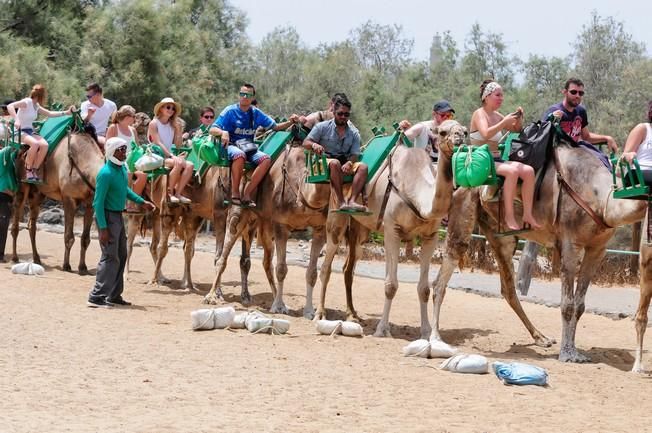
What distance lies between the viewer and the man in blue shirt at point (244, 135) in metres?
13.2

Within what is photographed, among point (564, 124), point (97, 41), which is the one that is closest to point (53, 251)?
point (564, 124)

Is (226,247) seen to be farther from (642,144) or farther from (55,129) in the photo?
(642,144)

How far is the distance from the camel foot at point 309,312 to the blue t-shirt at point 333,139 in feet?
6.57

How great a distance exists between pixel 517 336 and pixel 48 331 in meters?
5.51

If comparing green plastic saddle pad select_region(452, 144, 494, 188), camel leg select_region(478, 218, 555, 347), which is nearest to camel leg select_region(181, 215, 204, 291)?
camel leg select_region(478, 218, 555, 347)

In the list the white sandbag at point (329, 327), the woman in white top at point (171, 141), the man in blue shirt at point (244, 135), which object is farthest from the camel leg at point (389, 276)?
the woman in white top at point (171, 141)

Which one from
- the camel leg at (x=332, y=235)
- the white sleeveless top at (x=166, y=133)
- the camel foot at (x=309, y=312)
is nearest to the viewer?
the camel leg at (x=332, y=235)

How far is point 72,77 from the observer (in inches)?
1237

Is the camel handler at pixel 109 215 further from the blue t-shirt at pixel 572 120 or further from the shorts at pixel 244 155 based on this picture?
the blue t-shirt at pixel 572 120

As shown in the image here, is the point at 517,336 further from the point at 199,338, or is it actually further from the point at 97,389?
the point at 97,389

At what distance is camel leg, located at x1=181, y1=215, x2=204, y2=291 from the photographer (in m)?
15.1

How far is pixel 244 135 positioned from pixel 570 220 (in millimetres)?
4942

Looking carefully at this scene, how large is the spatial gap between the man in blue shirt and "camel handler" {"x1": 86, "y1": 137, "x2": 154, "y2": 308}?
1465 mm

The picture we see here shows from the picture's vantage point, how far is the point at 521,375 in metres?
8.48
